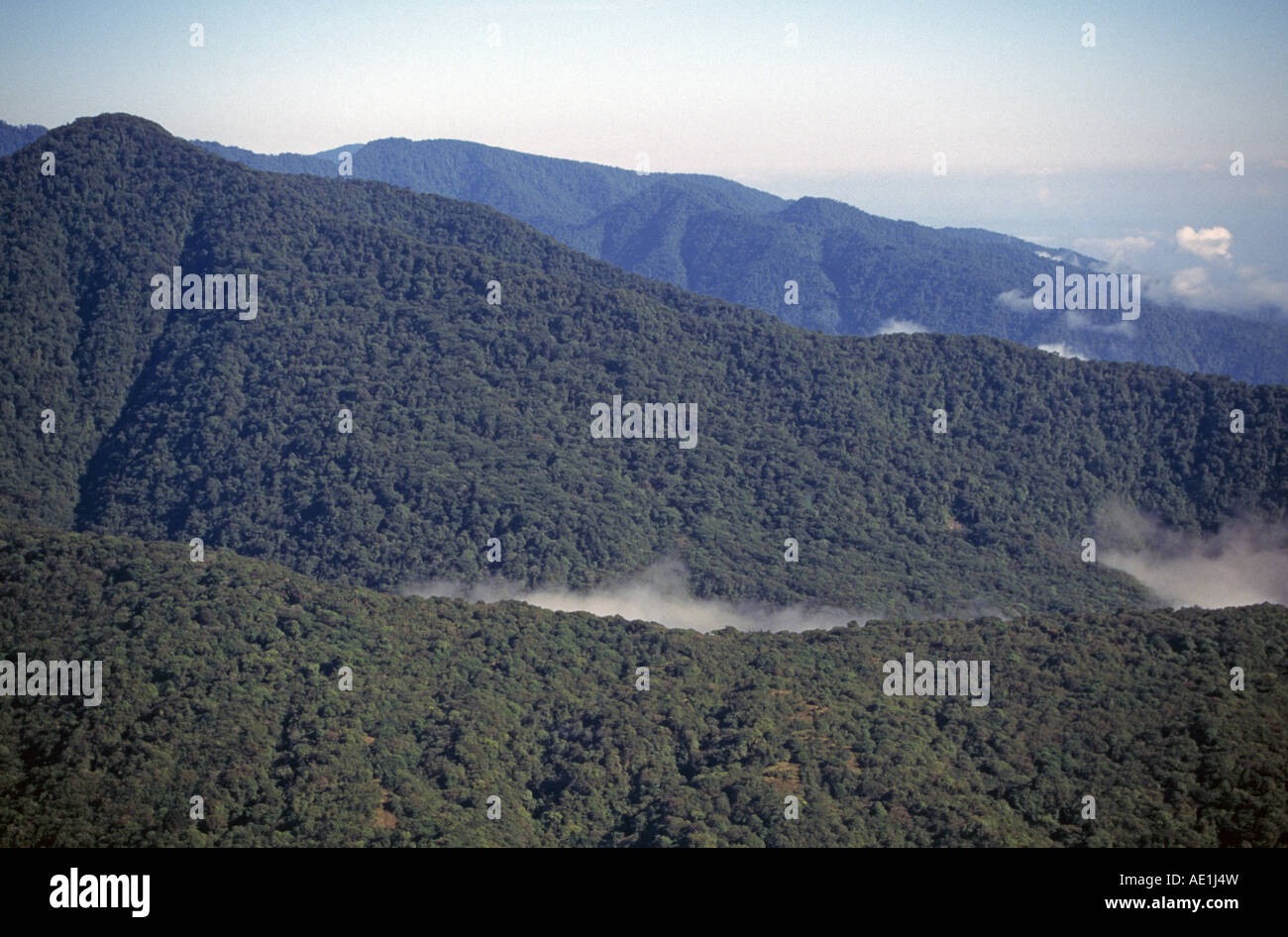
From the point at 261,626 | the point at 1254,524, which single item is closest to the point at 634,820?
the point at 261,626

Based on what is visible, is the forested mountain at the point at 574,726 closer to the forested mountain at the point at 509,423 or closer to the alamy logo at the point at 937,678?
the alamy logo at the point at 937,678

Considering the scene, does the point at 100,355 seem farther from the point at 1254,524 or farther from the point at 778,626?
the point at 1254,524

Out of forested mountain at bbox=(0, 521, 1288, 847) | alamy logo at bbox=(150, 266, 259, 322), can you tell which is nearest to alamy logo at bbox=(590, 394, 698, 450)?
alamy logo at bbox=(150, 266, 259, 322)

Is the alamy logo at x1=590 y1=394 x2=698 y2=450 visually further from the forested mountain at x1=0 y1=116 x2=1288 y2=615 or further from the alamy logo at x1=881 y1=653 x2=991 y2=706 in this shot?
the alamy logo at x1=881 y1=653 x2=991 y2=706

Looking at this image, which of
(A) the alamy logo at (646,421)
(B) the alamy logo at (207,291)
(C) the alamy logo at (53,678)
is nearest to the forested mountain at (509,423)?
(A) the alamy logo at (646,421)

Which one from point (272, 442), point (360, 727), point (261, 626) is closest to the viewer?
point (360, 727)
